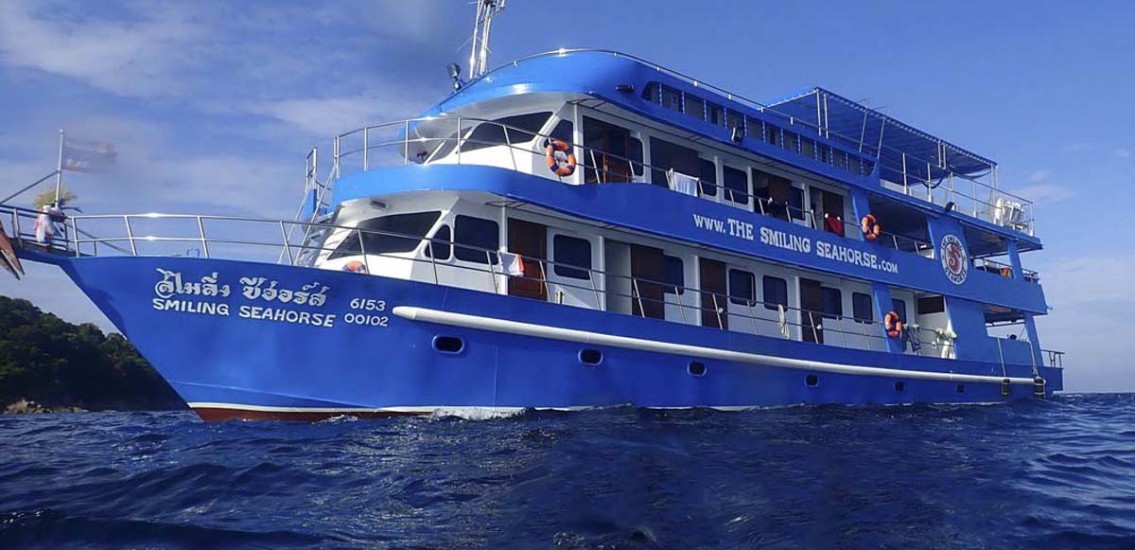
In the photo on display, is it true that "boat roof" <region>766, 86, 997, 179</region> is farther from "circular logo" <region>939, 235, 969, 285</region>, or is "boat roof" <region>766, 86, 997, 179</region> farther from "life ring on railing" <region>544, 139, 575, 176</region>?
"life ring on railing" <region>544, 139, 575, 176</region>

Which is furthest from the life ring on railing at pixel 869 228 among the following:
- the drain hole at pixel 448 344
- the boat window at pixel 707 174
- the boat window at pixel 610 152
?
the drain hole at pixel 448 344

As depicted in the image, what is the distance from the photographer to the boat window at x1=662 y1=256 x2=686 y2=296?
11953 mm

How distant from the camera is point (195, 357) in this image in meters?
8.04

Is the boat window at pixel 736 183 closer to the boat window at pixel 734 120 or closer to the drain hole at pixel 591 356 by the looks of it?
the boat window at pixel 734 120

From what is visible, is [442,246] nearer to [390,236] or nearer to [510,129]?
[390,236]

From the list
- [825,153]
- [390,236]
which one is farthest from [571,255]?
[825,153]

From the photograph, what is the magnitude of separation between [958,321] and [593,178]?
9.82m

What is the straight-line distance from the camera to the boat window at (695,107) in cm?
1277

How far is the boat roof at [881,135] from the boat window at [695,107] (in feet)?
7.50

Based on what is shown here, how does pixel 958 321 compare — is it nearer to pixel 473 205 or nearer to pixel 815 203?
pixel 815 203

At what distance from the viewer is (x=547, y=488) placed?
5.06 metres

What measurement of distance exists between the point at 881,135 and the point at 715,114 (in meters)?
5.22

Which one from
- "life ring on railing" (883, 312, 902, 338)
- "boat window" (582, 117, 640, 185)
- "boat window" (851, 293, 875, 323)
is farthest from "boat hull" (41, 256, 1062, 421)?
"boat window" (851, 293, 875, 323)

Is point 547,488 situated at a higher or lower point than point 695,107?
lower
